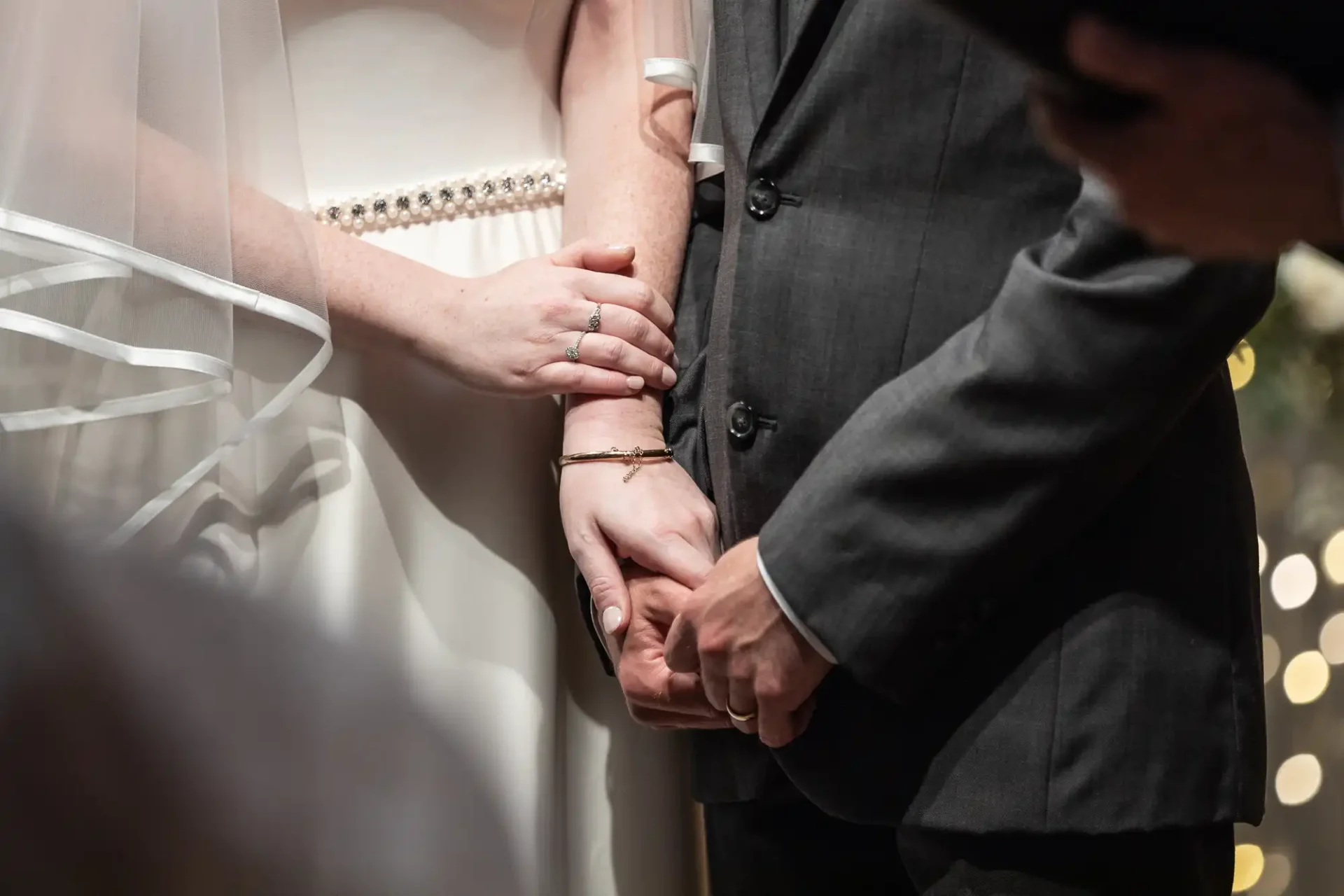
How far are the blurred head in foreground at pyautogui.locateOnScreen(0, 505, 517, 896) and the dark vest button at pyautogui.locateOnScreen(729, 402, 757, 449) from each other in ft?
0.84

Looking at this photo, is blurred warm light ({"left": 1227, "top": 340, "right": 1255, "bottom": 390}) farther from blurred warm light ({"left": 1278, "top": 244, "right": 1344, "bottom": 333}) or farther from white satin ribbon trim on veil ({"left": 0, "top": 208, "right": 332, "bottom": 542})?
white satin ribbon trim on veil ({"left": 0, "top": 208, "right": 332, "bottom": 542})

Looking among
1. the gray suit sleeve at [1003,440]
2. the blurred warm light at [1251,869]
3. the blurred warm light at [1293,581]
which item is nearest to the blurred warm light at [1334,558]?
the blurred warm light at [1293,581]

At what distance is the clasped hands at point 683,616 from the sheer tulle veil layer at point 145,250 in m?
0.22

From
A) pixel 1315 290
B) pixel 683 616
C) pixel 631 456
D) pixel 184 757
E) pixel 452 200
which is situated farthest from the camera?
pixel 1315 290

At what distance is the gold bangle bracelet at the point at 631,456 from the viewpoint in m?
0.79

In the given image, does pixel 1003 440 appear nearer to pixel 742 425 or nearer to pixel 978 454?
pixel 978 454

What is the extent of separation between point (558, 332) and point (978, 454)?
1.07 ft

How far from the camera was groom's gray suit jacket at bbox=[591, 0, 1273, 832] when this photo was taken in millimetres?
576

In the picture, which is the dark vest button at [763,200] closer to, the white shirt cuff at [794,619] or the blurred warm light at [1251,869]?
the white shirt cuff at [794,619]

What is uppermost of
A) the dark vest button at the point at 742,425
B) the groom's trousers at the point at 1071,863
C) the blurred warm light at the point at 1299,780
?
the dark vest button at the point at 742,425

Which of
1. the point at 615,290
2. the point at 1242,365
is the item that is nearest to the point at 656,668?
the point at 615,290

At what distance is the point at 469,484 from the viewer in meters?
0.87

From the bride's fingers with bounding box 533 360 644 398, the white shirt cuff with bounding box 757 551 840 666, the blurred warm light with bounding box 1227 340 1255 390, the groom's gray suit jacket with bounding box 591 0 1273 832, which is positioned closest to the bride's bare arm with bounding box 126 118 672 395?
the bride's fingers with bounding box 533 360 644 398

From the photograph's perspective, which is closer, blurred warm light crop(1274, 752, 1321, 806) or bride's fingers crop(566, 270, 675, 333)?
bride's fingers crop(566, 270, 675, 333)
